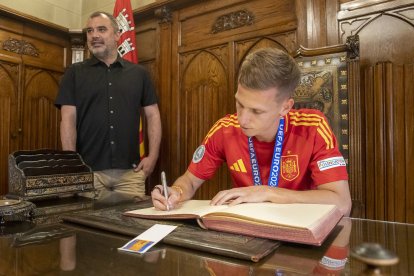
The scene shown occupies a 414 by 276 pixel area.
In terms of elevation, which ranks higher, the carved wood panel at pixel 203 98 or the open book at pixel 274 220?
the carved wood panel at pixel 203 98

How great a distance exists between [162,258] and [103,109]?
7.45ft

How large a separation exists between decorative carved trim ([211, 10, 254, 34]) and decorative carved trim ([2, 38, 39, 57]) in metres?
2.05

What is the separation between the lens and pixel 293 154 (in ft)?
4.75

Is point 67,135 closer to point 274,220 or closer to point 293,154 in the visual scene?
point 293,154

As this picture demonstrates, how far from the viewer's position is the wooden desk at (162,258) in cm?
62

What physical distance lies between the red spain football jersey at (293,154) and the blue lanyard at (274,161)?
38 mm

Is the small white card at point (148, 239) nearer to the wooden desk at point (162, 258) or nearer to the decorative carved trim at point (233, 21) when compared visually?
the wooden desk at point (162, 258)

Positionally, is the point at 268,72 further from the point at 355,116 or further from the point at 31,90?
the point at 31,90

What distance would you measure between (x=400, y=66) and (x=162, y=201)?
74.6 inches

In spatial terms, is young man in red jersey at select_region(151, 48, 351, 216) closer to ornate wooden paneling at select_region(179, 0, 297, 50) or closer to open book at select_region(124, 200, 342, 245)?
open book at select_region(124, 200, 342, 245)

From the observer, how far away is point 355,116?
2.02 m

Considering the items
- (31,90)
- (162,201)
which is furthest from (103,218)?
(31,90)

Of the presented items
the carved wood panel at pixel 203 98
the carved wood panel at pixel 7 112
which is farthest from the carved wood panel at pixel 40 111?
the carved wood panel at pixel 203 98

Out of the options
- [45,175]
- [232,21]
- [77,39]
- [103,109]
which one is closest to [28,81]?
[77,39]
